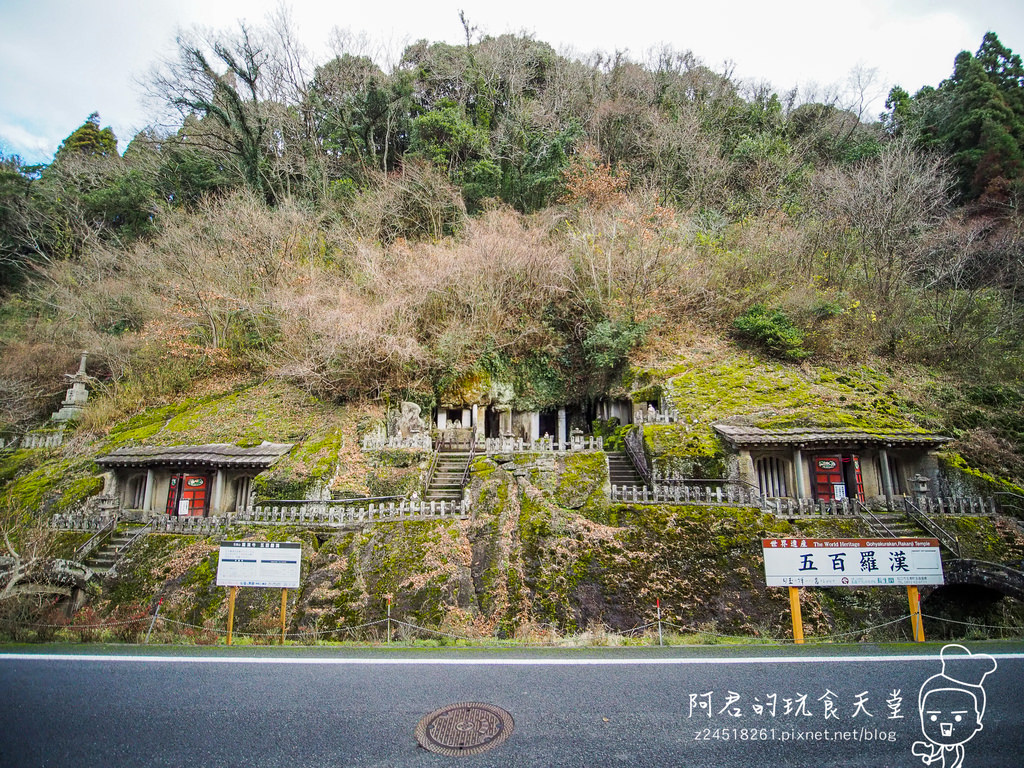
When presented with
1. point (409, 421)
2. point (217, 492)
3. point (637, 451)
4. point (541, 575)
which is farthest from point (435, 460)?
point (217, 492)

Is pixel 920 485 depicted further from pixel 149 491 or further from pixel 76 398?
pixel 76 398

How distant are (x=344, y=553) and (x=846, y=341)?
19.2 metres

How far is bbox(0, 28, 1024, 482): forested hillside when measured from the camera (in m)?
18.5

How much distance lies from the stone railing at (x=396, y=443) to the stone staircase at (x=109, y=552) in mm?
7239

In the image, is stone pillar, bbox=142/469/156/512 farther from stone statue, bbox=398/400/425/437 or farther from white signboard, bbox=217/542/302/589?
white signboard, bbox=217/542/302/589

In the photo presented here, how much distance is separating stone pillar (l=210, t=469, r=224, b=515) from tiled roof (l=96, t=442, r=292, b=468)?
20.9 inches

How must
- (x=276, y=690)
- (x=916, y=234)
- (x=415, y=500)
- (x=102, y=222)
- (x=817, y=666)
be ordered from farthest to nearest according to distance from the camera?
1. (x=102, y=222)
2. (x=916, y=234)
3. (x=415, y=500)
4. (x=817, y=666)
5. (x=276, y=690)

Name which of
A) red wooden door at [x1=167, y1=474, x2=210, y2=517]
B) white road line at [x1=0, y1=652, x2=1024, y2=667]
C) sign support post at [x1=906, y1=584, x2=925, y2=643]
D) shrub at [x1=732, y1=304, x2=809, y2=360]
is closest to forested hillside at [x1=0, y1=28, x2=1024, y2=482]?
shrub at [x1=732, y1=304, x2=809, y2=360]

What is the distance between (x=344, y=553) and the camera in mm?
12625

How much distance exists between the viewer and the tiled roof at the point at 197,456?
14836 mm

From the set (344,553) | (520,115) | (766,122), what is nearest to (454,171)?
(520,115)

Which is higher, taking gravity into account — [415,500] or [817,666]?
[415,500]

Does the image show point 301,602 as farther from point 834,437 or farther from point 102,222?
point 102,222

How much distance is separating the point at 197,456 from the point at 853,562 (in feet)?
55.8
